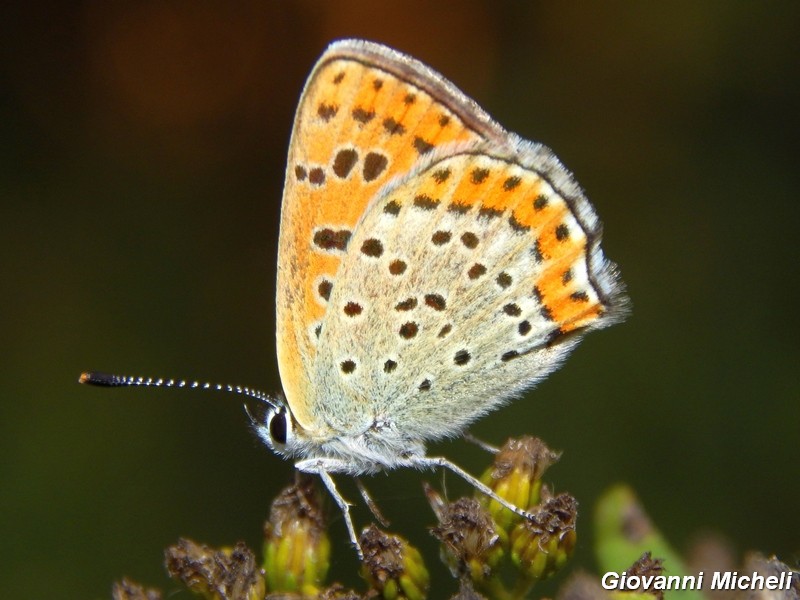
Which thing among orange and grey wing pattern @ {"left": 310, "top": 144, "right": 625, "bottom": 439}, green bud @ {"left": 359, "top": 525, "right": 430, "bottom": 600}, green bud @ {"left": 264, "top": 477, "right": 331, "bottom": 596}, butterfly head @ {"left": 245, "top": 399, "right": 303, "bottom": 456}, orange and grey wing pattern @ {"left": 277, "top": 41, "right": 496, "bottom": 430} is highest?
orange and grey wing pattern @ {"left": 277, "top": 41, "right": 496, "bottom": 430}

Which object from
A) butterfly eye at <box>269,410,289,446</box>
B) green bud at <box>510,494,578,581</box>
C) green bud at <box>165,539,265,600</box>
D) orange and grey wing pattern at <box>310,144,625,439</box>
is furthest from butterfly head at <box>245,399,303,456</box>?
green bud at <box>510,494,578,581</box>

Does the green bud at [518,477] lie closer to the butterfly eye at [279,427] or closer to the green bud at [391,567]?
the green bud at [391,567]

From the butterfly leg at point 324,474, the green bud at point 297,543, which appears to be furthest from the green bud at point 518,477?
the green bud at point 297,543

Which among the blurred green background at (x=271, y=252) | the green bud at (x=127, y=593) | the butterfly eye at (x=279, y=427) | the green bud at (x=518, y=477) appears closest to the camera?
the green bud at (x=127, y=593)

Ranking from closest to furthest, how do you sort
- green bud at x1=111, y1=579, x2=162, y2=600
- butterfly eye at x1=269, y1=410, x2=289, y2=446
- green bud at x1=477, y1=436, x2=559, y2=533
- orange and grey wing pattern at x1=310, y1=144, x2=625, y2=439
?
1. green bud at x1=111, y1=579, x2=162, y2=600
2. green bud at x1=477, y1=436, x2=559, y2=533
3. orange and grey wing pattern at x1=310, y1=144, x2=625, y2=439
4. butterfly eye at x1=269, y1=410, x2=289, y2=446

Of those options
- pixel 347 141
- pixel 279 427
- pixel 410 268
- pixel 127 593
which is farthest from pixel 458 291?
pixel 127 593

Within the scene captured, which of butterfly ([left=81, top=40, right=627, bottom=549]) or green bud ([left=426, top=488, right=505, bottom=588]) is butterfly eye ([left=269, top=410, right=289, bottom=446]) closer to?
butterfly ([left=81, top=40, right=627, bottom=549])
